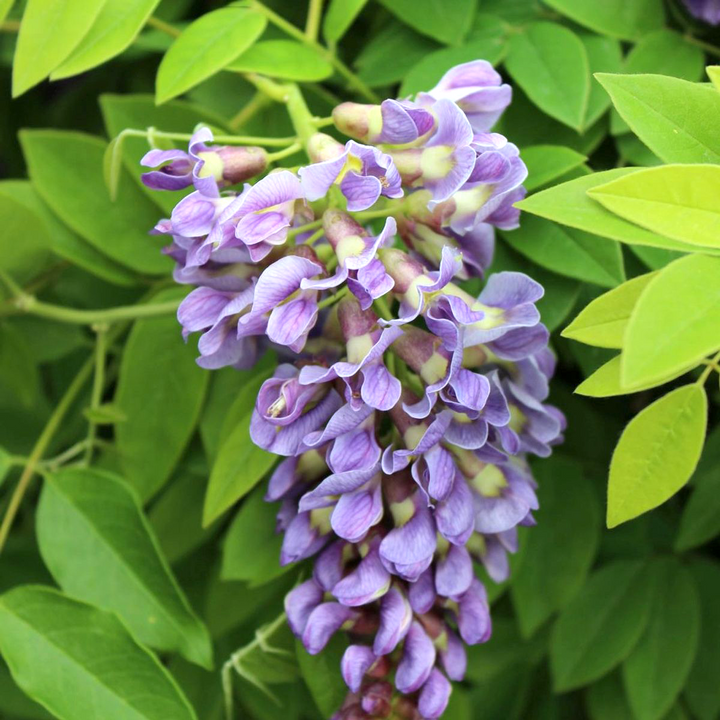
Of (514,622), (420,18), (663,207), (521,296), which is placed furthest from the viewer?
(514,622)

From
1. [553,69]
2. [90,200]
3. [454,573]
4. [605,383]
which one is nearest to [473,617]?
[454,573]

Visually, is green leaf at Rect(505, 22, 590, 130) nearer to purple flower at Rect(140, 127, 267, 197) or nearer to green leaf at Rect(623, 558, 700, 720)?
purple flower at Rect(140, 127, 267, 197)

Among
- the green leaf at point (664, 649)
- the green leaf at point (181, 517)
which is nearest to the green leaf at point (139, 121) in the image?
the green leaf at point (181, 517)

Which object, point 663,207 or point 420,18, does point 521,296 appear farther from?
point 420,18

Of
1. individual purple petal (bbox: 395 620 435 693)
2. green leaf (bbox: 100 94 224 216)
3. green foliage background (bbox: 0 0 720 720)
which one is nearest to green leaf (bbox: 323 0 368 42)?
green foliage background (bbox: 0 0 720 720)

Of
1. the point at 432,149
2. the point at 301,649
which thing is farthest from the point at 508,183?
the point at 301,649

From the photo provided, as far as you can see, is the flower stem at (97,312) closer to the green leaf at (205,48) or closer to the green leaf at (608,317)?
the green leaf at (205,48)
